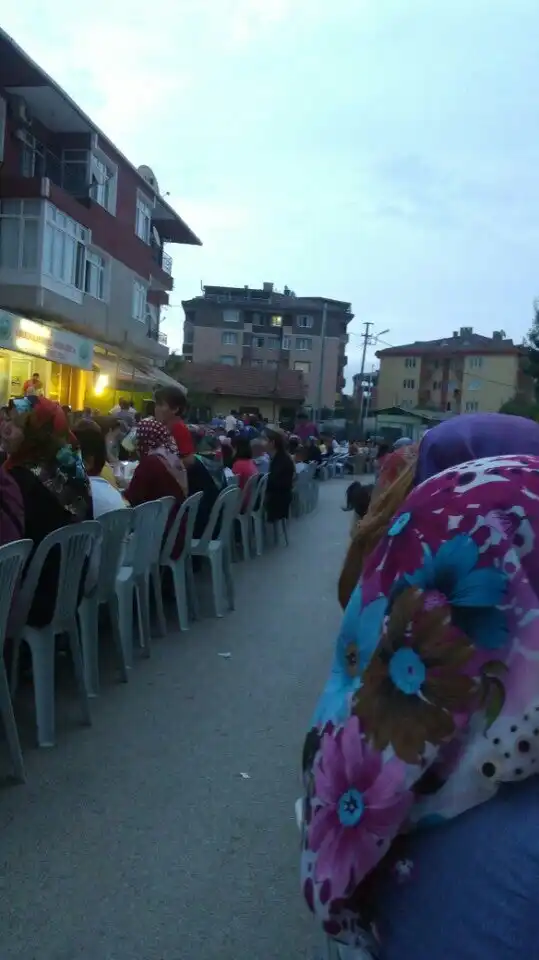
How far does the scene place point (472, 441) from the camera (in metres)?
1.90

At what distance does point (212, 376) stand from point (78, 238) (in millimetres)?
43498

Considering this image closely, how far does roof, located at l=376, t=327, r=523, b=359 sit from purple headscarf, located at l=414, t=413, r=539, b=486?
324ft

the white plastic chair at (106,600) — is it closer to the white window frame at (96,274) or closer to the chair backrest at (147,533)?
the chair backrest at (147,533)

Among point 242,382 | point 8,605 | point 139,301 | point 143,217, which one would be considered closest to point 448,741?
point 8,605

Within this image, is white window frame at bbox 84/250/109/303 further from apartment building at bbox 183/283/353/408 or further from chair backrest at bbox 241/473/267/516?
apartment building at bbox 183/283/353/408

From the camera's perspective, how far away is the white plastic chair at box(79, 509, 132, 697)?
19.5 feet

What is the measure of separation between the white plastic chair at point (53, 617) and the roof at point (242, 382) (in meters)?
65.4

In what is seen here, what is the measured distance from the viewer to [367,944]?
5.13 feet

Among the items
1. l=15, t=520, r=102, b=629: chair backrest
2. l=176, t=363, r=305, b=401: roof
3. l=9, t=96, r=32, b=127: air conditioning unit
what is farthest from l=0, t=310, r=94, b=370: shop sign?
l=176, t=363, r=305, b=401: roof

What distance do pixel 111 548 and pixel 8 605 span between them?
1867 mm

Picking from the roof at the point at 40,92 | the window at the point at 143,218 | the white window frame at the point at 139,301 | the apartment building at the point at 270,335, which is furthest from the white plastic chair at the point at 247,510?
the apartment building at the point at 270,335

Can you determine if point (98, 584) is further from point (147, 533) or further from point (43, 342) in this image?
point (43, 342)

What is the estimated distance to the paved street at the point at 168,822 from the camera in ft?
10.7

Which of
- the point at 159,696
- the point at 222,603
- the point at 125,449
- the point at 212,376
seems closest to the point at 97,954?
the point at 159,696
